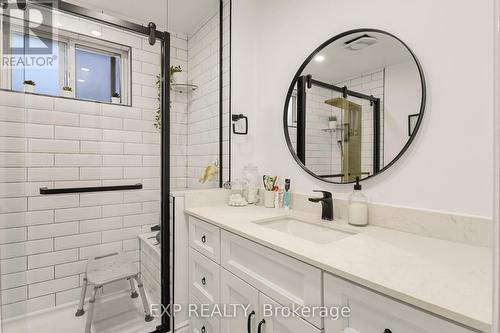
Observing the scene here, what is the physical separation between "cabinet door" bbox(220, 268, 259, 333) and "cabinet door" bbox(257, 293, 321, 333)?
0.04 metres

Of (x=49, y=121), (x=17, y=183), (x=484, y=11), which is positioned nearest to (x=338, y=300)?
(x=484, y=11)

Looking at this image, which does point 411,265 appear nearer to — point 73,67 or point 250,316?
point 250,316

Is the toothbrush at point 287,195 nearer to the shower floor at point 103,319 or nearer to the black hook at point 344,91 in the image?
the black hook at point 344,91

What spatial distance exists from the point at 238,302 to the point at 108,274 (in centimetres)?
116

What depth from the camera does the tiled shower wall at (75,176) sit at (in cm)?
150

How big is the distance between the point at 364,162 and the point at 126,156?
1.75m

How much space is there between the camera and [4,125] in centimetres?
131

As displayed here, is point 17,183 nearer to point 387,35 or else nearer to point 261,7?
point 261,7

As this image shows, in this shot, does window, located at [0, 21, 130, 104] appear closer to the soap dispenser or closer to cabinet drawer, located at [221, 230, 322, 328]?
cabinet drawer, located at [221, 230, 322, 328]

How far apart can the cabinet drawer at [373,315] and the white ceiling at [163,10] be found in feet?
7.05

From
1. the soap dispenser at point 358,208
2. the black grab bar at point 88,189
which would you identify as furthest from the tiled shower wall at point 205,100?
the soap dispenser at point 358,208

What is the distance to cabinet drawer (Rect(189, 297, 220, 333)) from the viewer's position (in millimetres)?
1239

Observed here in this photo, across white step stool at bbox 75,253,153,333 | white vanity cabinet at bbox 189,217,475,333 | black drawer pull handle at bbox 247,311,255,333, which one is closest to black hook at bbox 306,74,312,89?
white vanity cabinet at bbox 189,217,475,333

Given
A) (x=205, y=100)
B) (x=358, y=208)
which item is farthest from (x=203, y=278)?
(x=205, y=100)
